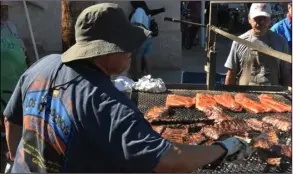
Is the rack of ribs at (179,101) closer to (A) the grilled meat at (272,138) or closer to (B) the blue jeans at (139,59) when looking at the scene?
(A) the grilled meat at (272,138)

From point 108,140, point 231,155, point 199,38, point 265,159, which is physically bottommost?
point 199,38

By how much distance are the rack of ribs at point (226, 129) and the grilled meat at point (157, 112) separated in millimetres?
546

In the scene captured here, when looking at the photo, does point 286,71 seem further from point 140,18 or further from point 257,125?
point 140,18

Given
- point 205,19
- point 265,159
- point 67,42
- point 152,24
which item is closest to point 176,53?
point 152,24

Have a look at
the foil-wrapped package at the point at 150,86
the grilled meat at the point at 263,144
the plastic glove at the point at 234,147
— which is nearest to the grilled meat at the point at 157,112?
the foil-wrapped package at the point at 150,86

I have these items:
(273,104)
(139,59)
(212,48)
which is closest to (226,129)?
(273,104)

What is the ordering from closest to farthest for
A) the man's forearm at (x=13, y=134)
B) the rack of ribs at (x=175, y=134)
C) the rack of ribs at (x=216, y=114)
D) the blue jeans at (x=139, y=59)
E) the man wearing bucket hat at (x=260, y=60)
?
1. the man's forearm at (x=13, y=134)
2. the rack of ribs at (x=175, y=134)
3. the rack of ribs at (x=216, y=114)
4. the man wearing bucket hat at (x=260, y=60)
5. the blue jeans at (x=139, y=59)

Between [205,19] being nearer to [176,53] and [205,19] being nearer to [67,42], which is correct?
[176,53]

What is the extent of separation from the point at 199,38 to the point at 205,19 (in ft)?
3.02

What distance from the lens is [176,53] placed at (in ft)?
37.1

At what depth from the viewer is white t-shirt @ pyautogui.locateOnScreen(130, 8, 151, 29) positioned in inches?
374

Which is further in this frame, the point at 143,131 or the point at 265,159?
the point at 265,159

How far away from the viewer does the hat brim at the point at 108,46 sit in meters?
2.36

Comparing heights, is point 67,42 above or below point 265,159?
above
